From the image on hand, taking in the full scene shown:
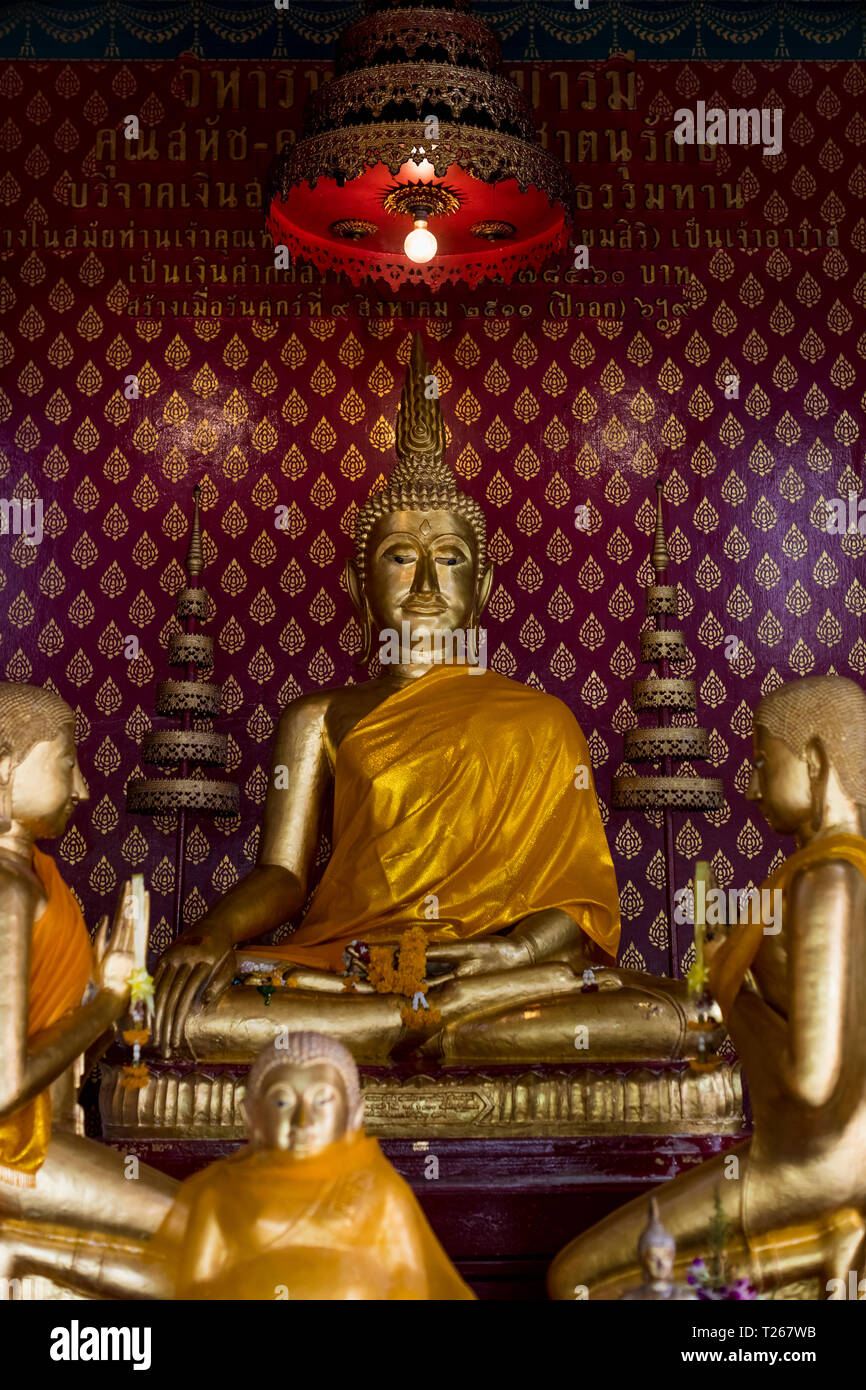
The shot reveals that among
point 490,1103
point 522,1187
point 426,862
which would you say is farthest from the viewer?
point 426,862

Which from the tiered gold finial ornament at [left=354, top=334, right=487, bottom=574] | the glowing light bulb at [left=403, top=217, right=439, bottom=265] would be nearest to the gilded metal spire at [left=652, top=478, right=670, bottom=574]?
the tiered gold finial ornament at [left=354, top=334, right=487, bottom=574]

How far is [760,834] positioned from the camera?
5.46 metres

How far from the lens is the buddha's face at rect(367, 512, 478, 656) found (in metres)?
5.14

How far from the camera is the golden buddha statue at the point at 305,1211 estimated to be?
251cm

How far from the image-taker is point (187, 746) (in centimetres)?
482

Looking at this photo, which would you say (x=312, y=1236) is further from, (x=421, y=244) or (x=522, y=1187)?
(x=421, y=244)

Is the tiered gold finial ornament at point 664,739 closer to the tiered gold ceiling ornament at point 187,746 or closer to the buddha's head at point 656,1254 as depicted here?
the tiered gold ceiling ornament at point 187,746

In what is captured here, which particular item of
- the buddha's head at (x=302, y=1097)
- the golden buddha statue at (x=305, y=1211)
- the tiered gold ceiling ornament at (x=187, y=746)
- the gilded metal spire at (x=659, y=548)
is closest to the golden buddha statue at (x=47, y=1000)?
the golden buddha statue at (x=305, y=1211)

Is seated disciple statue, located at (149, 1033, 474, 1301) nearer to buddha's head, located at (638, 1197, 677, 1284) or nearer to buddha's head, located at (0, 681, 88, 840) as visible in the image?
buddha's head, located at (638, 1197, 677, 1284)

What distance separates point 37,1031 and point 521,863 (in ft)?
6.32

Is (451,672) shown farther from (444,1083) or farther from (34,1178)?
(34,1178)

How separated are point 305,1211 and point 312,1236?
1.6 inches

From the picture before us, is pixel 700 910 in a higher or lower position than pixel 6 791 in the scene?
lower

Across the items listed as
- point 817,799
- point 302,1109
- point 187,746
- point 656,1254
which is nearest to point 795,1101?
point 656,1254
